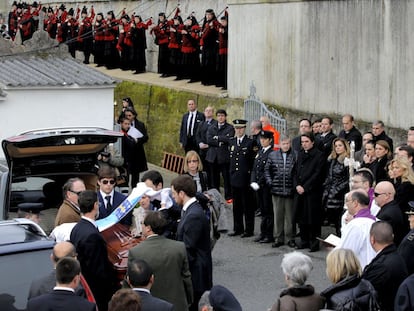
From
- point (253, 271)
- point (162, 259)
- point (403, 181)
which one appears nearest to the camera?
point (162, 259)

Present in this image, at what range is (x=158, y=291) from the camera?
29.5 ft

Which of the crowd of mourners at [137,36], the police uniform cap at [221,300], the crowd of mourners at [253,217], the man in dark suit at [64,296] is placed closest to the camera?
the police uniform cap at [221,300]

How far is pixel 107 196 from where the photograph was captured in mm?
11539

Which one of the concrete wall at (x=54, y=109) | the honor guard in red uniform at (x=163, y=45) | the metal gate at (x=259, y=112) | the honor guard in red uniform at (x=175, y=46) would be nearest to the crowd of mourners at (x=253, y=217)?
the concrete wall at (x=54, y=109)

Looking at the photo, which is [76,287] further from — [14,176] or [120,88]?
[120,88]

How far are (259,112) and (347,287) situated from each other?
1182 centimetres

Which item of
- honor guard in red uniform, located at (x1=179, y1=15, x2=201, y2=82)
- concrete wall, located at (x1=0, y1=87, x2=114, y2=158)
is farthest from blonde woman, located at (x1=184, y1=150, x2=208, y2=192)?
honor guard in red uniform, located at (x1=179, y1=15, x2=201, y2=82)

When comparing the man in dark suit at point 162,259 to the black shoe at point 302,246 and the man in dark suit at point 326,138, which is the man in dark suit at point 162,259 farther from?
the man in dark suit at point 326,138

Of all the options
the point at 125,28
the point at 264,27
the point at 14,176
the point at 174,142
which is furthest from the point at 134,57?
the point at 14,176

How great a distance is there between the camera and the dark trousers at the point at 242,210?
608 inches

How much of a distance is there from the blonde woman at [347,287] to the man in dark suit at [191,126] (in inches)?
447

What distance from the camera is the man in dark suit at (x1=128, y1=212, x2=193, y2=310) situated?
892 cm

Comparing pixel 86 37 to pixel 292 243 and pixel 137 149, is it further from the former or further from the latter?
pixel 292 243

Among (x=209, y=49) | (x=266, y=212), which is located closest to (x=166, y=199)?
(x=266, y=212)
